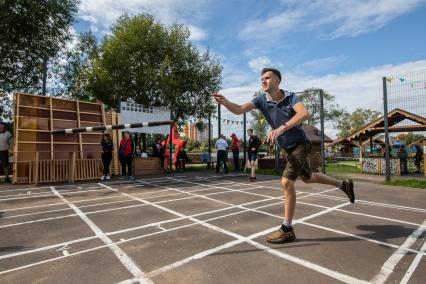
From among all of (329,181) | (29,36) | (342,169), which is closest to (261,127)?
(342,169)

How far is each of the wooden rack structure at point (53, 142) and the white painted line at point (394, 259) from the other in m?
9.53

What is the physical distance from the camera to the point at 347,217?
471 cm

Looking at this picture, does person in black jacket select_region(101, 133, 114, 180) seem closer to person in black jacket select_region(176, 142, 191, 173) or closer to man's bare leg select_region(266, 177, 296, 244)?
person in black jacket select_region(176, 142, 191, 173)

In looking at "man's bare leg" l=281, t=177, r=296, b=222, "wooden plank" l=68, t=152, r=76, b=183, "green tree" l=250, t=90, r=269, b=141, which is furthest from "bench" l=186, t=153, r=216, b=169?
"man's bare leg" l=281, t=177, r=296, b=222

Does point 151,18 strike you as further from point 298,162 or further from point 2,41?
point 298,162

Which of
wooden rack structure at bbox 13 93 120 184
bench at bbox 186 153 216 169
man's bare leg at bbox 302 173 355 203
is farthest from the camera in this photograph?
bench at bbox 186 153 216 169

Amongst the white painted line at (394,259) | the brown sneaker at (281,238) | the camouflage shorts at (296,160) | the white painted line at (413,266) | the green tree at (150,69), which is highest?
the green tree at (150,69)

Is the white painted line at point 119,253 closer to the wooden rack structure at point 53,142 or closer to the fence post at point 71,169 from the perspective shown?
the fence post at point 71,169

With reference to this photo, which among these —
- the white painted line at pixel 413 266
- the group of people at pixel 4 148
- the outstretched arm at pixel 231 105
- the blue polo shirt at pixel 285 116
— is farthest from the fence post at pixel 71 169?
the white painted line at pixel 413 266

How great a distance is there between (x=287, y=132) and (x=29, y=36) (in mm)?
15793

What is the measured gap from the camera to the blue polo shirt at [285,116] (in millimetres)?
3672

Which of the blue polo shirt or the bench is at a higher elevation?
the blue polo shirt

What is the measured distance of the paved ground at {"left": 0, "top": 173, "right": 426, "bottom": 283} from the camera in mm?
2596

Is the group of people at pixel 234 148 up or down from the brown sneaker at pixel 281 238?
up
